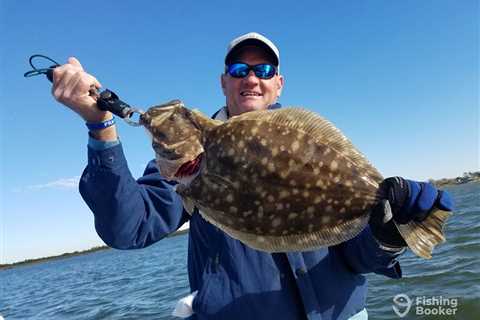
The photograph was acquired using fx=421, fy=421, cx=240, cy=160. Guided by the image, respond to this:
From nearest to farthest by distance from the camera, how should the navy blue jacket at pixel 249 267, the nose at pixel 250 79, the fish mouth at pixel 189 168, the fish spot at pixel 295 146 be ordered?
the fish spot at pixel 295 146, the fish mouth at pixel 189 168, the navy blue jacket at pixel 249 267, the nose at pixel 250 79

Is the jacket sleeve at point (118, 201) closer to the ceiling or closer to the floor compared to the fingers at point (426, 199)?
closer to the ceiling

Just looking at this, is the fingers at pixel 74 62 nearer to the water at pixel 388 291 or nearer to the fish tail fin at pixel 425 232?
the fish tail fin at pixel 425 232

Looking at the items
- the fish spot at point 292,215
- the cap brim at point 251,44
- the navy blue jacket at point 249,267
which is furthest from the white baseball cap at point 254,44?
the fish spot at point 292,215

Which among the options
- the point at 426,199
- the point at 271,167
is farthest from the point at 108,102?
the point at 426,199

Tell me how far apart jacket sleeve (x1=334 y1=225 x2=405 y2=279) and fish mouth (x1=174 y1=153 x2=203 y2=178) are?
1.42 metres

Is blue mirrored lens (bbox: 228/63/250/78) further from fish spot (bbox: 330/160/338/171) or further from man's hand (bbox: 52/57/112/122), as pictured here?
fish spot (bbox: 330/160/338/171)

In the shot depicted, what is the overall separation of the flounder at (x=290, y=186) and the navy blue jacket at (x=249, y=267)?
80 cm

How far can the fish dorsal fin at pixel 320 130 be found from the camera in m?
2.58

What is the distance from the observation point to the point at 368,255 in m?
3.38

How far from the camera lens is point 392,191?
2.54 metres

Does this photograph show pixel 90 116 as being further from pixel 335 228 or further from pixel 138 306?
pixel 138 306

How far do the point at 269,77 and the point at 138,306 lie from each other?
14147 mm

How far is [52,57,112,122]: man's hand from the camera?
2.84m

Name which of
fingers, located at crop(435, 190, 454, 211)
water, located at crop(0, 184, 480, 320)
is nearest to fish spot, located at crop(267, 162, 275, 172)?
fingers, located at crop(435, 190, 454, 211)
